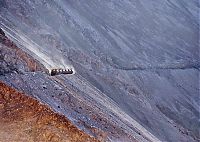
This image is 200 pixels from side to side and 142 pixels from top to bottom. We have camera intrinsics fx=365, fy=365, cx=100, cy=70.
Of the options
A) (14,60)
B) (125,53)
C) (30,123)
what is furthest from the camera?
(125,53)

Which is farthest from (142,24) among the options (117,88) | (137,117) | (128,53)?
(137,117)

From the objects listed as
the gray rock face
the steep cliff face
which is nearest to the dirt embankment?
the gray rock face

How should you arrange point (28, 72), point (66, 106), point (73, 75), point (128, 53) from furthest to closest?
point (128, 53), point (73, 75), point (28, 72), point (66, 106)

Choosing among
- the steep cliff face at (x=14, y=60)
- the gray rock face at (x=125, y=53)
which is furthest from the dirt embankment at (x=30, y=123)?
the steep cliff face at (x=14, y=60)

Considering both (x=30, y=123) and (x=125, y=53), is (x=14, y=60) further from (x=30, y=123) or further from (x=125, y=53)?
(x=125, y=53)

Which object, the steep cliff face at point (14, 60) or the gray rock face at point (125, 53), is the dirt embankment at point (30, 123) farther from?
the steep cliff face at point (14, 60)

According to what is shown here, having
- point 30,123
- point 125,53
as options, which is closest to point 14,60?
point 30,123

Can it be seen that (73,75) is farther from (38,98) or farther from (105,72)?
(38,98)
